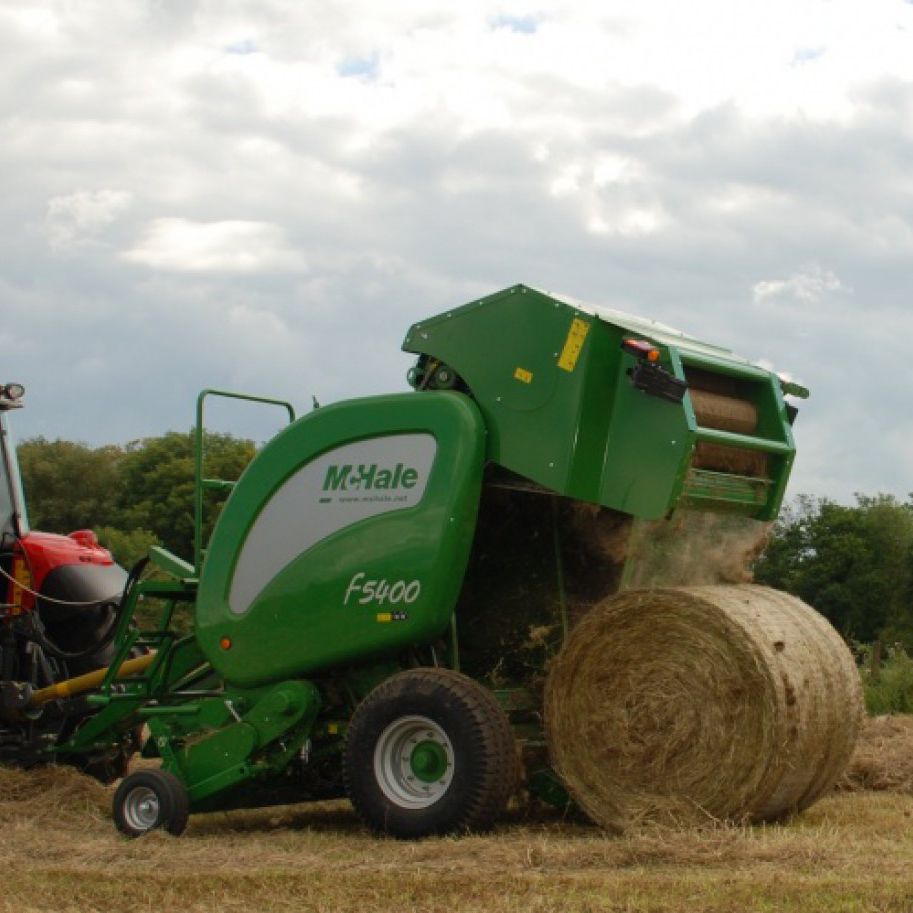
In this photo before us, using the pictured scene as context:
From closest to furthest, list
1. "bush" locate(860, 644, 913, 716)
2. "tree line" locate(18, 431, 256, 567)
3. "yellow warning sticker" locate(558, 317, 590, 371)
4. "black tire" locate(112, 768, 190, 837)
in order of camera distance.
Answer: "yellow warning sticker" locate(558, 317, 590, 371) → "black tire" locate(112, 768, 190, 837) → "bush" locate(860, 644, 913, 716) → "tree line" locate(18, 431, 256, 567)

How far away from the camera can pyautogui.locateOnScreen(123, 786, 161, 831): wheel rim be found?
7.59m

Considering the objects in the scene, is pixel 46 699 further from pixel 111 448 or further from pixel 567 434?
pixel 111 448

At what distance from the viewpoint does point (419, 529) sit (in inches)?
292

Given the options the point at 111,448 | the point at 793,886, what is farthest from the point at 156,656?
the point at 111,448

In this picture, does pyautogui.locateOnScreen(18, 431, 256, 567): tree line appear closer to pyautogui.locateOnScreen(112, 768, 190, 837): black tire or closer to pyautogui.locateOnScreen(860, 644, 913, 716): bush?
pyautogui.locateOnScreen(860, 644, 913, 716): bush

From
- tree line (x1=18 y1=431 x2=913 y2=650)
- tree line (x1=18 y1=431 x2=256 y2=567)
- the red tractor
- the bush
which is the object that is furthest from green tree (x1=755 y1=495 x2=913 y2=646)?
the red tractor

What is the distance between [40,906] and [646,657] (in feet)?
8.64

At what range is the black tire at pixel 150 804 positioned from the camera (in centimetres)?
750

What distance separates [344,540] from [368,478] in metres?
0.31

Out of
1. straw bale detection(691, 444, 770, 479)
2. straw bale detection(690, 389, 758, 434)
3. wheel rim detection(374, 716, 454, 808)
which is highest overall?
straw bale detection(690, 389, 758, 434)

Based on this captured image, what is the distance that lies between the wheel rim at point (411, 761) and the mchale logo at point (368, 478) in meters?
1.08

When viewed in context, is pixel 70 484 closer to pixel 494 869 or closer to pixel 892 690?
pixel 892 690

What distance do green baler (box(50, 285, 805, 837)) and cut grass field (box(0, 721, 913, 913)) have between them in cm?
34

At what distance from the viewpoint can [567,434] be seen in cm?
735
